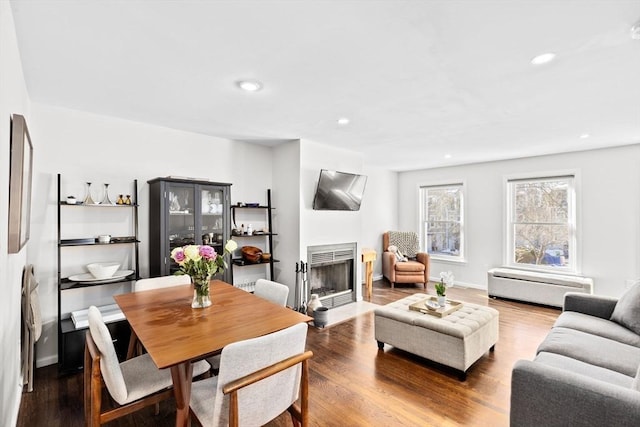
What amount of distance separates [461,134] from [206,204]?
3.22 metres

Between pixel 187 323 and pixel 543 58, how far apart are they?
2.77m

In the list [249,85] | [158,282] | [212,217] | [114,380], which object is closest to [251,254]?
[212,217]

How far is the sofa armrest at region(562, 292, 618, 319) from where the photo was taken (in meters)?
2.75

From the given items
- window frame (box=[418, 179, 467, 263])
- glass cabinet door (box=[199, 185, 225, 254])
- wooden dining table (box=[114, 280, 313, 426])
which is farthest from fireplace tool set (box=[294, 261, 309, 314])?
window frame (box=[418, 179, 467, 263])

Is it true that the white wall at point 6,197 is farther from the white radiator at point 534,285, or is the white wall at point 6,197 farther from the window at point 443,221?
the window at point 443,221

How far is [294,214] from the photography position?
4.15m

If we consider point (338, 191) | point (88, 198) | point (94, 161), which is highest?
point (94, 161)

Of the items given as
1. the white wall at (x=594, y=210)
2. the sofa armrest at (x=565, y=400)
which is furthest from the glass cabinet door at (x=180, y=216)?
the white wall at (x=594, y=210)

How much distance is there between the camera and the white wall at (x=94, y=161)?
9.26ft

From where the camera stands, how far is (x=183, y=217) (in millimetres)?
3377

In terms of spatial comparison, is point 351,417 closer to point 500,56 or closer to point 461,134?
point 500,56

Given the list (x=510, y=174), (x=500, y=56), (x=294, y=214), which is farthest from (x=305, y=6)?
(x=510, y=174)

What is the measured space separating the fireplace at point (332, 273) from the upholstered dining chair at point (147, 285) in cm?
182

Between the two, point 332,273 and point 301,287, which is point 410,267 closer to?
point 332,273
